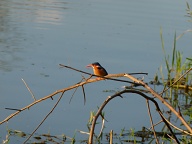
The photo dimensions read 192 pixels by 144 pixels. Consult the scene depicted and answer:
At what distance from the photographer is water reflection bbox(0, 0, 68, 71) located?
7.82 metres

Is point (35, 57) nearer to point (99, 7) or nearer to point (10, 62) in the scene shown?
point (10, 62)

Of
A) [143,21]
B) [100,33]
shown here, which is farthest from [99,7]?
[100,33]

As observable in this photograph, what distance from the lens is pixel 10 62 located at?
722 centimetres

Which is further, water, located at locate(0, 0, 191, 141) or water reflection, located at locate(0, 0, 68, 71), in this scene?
water reflection, located at locate(0, 0, 68, 71)

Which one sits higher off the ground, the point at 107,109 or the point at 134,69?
the point at 134,69

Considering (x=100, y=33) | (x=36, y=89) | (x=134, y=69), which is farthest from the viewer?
(x=100, y=33)

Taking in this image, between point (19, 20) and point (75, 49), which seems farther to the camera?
point (19, 20)

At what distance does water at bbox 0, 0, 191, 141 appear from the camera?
5.42 metres

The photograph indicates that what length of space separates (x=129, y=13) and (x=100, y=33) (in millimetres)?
2785

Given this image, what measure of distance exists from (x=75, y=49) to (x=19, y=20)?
2837mm

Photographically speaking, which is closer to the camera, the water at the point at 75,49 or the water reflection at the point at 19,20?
the water at the point at 75,49

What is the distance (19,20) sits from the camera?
10.6 m

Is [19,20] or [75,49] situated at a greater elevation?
[19,20]

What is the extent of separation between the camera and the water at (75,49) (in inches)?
213
